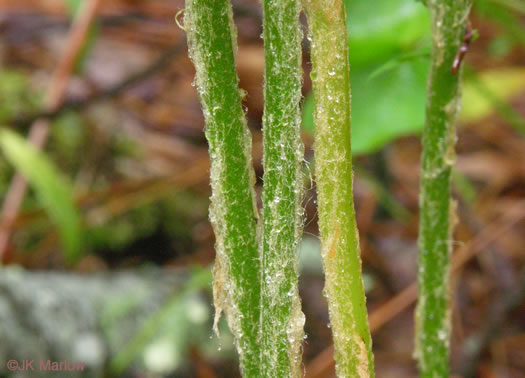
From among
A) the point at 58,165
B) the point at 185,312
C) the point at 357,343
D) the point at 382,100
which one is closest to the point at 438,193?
the point at 357,343

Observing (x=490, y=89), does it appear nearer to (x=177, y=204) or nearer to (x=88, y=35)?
(x=177, y=204)

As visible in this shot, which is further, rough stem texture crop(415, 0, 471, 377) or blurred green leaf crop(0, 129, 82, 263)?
blurred green leaf crop(0, 129, 82, 263)

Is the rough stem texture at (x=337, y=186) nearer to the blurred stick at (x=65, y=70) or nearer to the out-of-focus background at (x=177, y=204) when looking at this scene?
the out-of-focus background at (x=177, y=204)

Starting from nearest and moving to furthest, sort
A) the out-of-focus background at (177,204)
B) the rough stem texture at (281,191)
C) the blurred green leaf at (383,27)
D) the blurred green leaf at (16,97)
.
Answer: the rough stem texture at (281,191), the blurred green leaf at (383,27), the out-of-focus background at (177,204), the blurred green leaf at (16,97)

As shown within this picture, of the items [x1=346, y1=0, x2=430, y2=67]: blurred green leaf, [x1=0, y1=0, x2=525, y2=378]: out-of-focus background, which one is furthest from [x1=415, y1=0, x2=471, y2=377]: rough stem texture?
[x1=346, y1=0, x2=430, y2=67]: blurred green leaf

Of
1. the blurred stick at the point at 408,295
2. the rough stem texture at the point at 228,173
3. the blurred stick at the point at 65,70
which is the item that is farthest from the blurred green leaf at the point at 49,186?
the rough stem texture at the point at 228,173

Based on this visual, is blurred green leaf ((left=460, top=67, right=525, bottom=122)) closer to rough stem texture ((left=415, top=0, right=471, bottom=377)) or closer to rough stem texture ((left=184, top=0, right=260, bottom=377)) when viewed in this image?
rough stem texture ((left=415, top=0, right=471, bottom=377))

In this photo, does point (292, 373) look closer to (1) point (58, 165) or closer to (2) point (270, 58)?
(2) point (270, 58)
